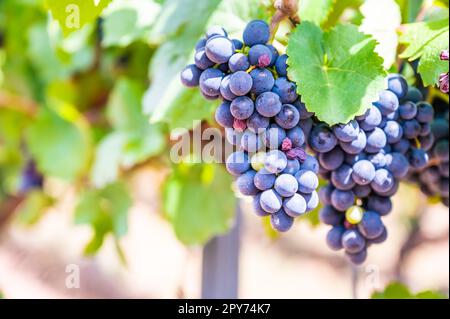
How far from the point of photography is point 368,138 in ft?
2.47

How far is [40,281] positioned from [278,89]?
186 centimetres

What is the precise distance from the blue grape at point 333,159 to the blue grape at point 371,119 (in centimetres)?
4

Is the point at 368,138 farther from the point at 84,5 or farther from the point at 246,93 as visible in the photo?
the point at 84,5

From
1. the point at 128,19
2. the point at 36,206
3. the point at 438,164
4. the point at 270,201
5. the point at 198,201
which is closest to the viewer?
the point at 270,201

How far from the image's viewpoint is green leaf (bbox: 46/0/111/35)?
0.79 metres

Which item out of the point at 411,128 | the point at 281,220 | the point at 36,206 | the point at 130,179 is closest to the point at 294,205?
the point at 281,220

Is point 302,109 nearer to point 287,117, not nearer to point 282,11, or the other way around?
point 287,117

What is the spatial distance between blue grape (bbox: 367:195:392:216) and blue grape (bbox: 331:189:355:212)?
30 millimetres

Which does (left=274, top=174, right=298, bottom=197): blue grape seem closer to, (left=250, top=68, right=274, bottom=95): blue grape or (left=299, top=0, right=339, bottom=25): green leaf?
(left=250, top=68, right=274, bottom=95): blue grape

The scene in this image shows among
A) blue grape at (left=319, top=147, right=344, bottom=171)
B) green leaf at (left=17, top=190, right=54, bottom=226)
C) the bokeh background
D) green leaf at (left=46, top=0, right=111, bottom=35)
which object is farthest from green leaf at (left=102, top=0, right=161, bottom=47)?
green leaf at (left=17, top=190, right=54, bottom=226)

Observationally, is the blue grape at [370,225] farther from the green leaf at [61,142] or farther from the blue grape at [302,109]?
the green leaf at [61,142]

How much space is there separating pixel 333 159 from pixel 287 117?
0.11m

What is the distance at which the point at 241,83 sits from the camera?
0.66 m

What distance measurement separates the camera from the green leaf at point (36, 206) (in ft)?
5.74
